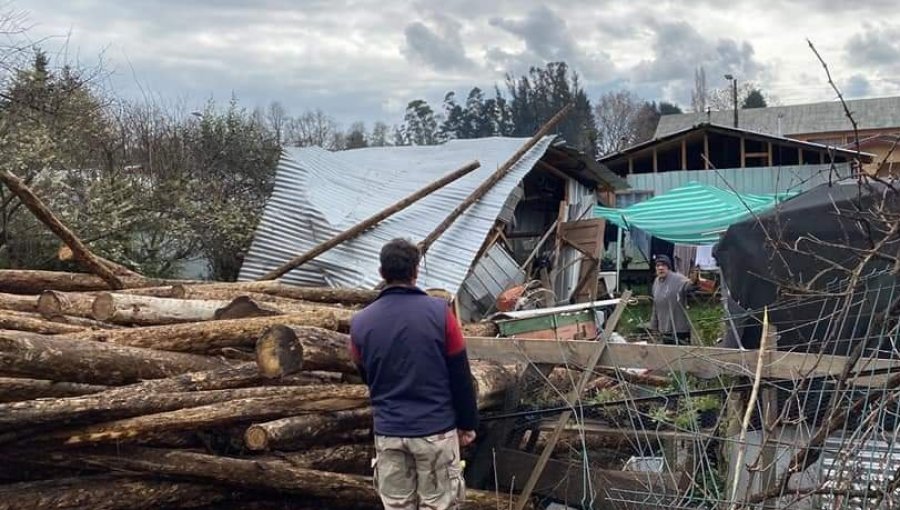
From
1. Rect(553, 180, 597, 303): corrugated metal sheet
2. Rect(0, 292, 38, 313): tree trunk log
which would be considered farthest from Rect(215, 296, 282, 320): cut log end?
Rect(553, 180, 597, 303): corrugated metal sheet

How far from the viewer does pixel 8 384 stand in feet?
15.5

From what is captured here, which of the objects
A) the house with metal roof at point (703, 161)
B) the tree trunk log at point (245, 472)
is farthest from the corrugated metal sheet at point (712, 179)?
the tree trunk log at point (245, 472)

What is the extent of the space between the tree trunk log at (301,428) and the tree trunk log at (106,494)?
0.47 m

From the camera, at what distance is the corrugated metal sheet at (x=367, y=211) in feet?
38.6

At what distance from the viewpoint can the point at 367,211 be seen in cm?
1264

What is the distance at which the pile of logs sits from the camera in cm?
458

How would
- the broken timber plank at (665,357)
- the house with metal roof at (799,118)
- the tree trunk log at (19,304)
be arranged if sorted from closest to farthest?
the broken timber plank at (665,357) < the tree trunk log at (19,304) < the house with metal roof at (799,118)

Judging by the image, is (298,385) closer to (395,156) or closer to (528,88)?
(395,156)

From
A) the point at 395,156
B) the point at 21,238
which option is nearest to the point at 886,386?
the point at 21,238

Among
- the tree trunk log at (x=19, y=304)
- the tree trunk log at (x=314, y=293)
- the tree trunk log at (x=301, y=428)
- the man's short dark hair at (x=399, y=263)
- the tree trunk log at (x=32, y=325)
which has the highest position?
the man's short dark hair at (x=399, y=263)

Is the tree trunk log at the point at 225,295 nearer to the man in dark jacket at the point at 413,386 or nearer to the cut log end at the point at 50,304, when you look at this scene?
the cut log end at the point at 50,304

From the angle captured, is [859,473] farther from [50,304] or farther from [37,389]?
[50,304]

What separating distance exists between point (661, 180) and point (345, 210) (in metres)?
12.0

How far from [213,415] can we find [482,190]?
8.40 meters
